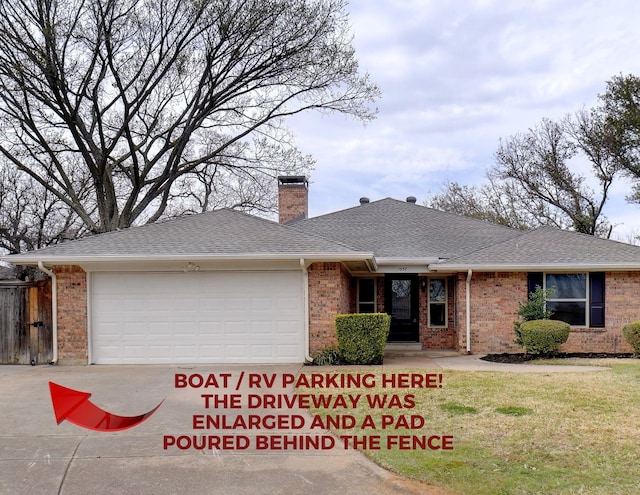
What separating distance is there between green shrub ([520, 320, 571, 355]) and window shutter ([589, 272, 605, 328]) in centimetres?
141

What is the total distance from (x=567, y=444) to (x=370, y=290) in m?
11.1

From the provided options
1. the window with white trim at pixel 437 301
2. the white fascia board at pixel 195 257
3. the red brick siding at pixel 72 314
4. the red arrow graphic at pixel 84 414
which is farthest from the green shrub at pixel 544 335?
the red brick siding at pixel 72 314

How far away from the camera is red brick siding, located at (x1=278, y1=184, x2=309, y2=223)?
20891 millimetres

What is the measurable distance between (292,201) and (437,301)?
22.4 feet

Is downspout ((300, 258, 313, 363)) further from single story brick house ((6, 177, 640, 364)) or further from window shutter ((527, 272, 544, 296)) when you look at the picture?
window shutter ((527, 272, 544, 296))

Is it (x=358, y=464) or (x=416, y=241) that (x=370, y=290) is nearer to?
(x=416, y=241)

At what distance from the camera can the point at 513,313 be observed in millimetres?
14438

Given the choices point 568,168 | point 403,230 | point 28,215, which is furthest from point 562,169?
point 28,215

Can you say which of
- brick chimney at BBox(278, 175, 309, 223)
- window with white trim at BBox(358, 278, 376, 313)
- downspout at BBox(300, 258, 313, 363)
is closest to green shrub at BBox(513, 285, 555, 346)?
window with white trim at BBox(358, 278, 376, 313)

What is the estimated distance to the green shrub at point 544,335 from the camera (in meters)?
13.0

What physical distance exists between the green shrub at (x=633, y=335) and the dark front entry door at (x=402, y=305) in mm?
5275

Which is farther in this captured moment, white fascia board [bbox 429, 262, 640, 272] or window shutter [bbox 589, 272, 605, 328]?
window shutter [bbox 589, 272, 605, 328]

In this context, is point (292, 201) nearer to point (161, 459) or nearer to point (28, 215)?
point (28, 215)
